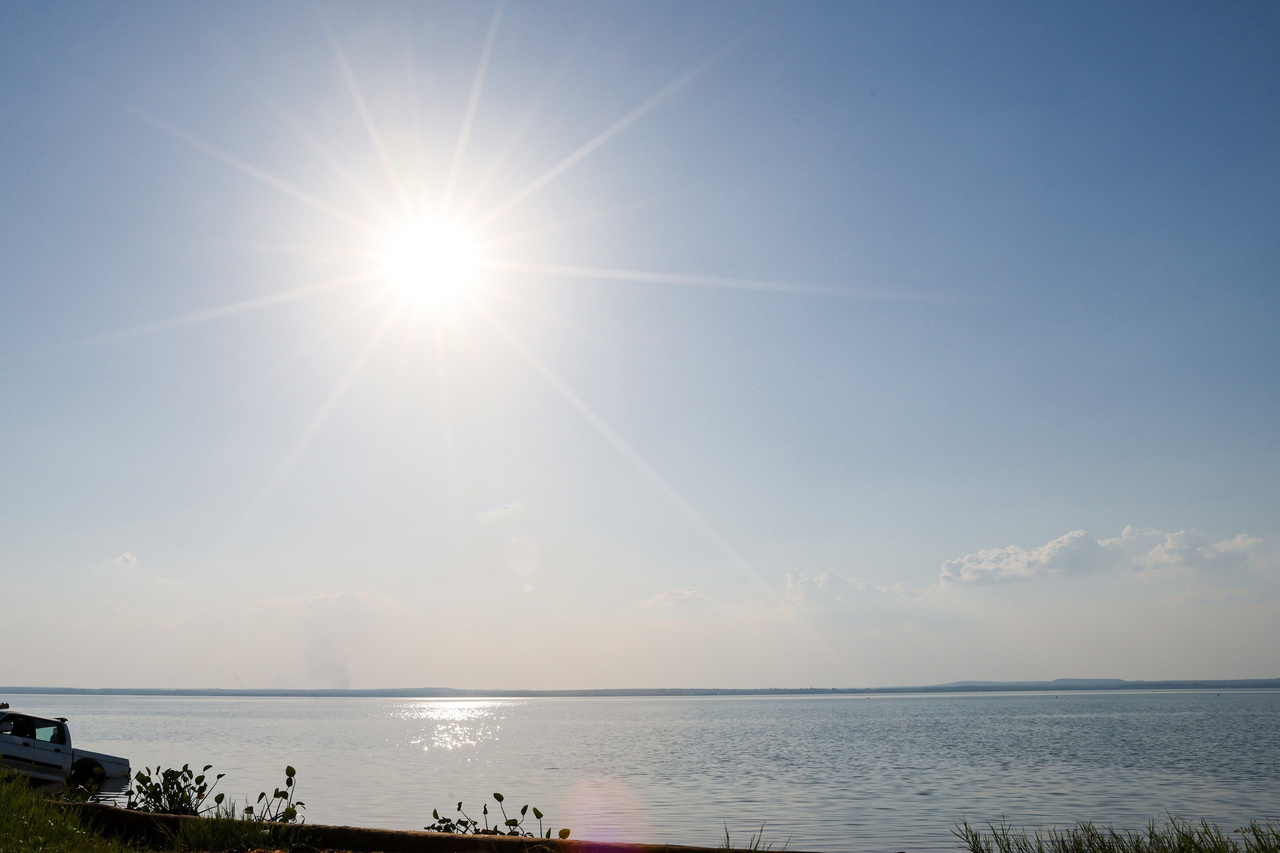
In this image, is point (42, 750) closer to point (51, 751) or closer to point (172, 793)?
point (51, 751)

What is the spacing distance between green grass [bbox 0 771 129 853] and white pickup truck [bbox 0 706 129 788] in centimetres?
1033

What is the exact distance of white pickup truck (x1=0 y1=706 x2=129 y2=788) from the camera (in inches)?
765

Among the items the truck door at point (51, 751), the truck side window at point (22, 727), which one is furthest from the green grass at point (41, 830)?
the truck side window at point (22, 727)

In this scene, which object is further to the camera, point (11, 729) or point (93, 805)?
point (11, 729)

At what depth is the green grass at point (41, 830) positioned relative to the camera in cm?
811

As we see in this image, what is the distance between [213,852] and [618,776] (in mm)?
29912

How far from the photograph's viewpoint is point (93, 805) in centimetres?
1020

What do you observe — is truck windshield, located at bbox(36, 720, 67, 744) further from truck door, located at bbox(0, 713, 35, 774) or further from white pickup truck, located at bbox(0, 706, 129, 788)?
truck door, located at bbox(0, 713, 35, 774)

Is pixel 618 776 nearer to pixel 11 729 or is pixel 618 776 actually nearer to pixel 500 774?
pixel 500 774

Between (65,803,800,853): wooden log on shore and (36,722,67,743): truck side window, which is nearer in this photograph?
(65,803,800,853): wooden log on shore

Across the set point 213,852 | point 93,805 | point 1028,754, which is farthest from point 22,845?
point 1028,754

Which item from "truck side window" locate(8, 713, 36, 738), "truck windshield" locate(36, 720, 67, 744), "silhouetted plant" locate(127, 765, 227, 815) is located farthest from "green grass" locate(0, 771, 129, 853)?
"truck windshield" locate(36, 720, 67, 744)

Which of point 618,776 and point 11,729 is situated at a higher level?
point 11,729

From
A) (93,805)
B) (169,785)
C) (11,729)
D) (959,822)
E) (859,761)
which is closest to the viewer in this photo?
(93,805)
